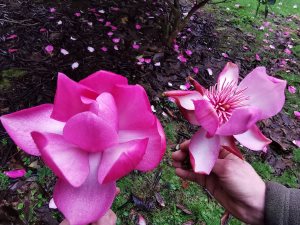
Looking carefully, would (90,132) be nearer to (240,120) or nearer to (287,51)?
(240,120)

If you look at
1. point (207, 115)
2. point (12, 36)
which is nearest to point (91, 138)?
point (207, 115)

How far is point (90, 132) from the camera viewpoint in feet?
2.36

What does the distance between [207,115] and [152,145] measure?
0.56 ft

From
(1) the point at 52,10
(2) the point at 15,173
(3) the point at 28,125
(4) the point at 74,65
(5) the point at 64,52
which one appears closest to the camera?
(3) the point at 28,125

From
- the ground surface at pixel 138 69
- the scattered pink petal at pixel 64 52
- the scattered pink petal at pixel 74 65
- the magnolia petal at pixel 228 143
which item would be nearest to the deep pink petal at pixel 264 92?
the magnolia petal at pixel 228 143

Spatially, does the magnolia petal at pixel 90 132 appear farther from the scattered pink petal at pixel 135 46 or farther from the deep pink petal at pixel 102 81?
the scattered pink petal at pixel 135 46

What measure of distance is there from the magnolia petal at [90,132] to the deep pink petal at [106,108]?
0.05 ft

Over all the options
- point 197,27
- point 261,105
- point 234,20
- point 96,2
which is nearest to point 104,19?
point 96,2

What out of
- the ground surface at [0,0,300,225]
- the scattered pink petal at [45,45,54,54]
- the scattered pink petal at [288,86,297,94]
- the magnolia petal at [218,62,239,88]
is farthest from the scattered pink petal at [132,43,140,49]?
the magnolia petal at [218,62,239,88]

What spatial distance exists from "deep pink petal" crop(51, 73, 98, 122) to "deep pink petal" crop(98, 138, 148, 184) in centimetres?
13

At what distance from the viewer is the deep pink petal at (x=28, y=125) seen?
0.80 metres

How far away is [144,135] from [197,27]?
3552 mm

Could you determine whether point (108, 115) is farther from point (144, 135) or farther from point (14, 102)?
point (14, 102)

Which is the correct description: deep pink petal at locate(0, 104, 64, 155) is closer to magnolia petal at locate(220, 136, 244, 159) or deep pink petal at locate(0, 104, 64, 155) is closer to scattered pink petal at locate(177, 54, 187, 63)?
magnolia petal at locate(220, 136, 244, 159)
